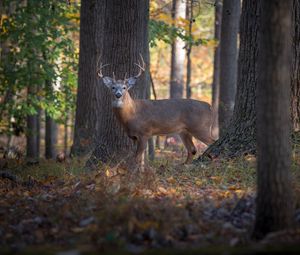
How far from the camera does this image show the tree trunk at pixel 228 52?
15.8 m

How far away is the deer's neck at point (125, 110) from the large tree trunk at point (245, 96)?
2.21 metres

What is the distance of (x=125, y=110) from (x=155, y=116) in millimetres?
978

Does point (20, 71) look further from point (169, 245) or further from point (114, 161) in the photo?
point (169, 245)

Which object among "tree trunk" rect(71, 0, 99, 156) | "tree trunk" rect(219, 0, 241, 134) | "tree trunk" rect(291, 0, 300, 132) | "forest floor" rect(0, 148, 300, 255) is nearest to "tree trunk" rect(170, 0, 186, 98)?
"tree trunk" rect(219, 0, 241, 134)

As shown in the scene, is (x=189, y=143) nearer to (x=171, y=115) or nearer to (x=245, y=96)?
(x=171, y=115)

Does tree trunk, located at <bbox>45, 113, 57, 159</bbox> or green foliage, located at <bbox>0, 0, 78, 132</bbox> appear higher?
green foliage, located at <bbox>0, 0, 78, 132</bbox>

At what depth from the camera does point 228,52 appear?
1622 centimetres

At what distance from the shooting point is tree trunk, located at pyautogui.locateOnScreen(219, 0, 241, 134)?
15.8m

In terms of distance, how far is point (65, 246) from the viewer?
17.7ft

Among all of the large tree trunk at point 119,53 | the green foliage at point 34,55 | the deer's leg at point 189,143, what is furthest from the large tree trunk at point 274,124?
the green foliage at point 34,55

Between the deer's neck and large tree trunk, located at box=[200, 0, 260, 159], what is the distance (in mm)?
2214

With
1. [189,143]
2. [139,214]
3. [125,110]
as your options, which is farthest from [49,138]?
[139,214]

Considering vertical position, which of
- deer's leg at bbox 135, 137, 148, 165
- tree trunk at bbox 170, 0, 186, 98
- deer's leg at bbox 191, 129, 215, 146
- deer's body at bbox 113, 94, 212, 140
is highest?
tree trunk at bbox 170, 0, 186, 98

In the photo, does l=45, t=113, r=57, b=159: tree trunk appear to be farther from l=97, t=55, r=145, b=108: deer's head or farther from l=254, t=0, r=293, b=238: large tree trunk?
l=254, t=0, r=293, b=238: large tree trunk
